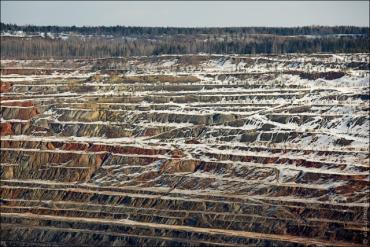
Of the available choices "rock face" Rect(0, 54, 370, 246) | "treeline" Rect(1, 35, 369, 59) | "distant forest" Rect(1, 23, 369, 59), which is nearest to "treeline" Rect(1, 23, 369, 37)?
"distant forest" Rect(1, 23, 369, 59)

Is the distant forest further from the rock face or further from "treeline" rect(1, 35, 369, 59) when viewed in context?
the rock face

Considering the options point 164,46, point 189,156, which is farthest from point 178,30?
point 189,156

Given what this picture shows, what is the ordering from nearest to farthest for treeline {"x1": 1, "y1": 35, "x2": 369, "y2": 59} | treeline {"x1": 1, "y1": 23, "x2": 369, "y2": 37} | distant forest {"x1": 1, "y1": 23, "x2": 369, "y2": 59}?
treeline {"x1": 1, "y1": 35, "x2": 369, "y2": 59}
distant forest {"x1": 1, "y1": 23, "x2": 369, "y2": 59}
treeline {"x1": 1, "y1": 23, "x2": 369, "y2": 37}

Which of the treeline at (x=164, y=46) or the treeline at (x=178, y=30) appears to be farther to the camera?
the treeline at (x=178, y=30)

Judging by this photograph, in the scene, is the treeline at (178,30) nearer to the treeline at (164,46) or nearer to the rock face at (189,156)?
the treeline at (164,46)

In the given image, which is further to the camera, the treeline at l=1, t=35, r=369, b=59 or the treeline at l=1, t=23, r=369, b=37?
the treeline at l=1, t=23, r=369, b=37

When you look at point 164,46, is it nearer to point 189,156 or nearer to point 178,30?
point 178,30

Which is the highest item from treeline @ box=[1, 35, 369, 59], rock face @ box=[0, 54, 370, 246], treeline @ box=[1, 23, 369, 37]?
treeline @ box=[1, 23, 369, 37]

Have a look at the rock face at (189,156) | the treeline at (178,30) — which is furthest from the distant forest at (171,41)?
the rock face at (189,156)

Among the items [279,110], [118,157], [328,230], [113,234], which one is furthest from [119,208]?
[279,110]
